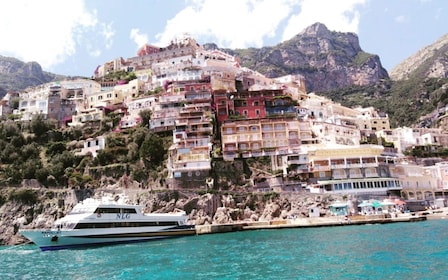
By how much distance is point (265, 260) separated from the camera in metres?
23.6

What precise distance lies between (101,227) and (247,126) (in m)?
29.6

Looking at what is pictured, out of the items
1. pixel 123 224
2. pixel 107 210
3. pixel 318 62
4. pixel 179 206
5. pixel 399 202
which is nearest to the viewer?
pixel 107 210

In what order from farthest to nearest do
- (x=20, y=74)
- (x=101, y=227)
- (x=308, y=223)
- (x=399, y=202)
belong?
(x=20, y=74) → (x=399, y=202) → (x=308, y=223) → (x=101, y=227)

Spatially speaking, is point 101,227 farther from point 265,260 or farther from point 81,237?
point 265,260

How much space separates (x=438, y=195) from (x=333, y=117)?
21209mm

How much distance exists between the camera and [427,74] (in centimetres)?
14212

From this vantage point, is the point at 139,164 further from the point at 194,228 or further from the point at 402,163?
the point at 402,163

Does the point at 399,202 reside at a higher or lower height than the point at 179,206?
lower

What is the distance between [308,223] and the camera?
4372 centimetres

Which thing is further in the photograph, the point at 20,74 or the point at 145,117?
the point at 20,74

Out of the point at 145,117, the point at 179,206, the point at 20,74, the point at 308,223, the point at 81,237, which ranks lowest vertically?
the point at 308,223

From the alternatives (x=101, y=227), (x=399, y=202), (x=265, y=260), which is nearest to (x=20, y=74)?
(x=101, y=227)

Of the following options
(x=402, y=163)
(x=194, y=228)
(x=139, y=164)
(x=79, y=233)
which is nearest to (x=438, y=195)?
(x=402, y=163)

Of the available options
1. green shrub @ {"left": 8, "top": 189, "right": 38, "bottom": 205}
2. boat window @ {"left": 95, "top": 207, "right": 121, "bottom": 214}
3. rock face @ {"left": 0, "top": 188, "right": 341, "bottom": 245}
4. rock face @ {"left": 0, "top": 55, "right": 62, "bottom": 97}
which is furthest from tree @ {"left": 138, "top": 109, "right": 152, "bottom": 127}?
rock face @ {"left": 0, "top": 55, "right": 62, "bottom": 97}
